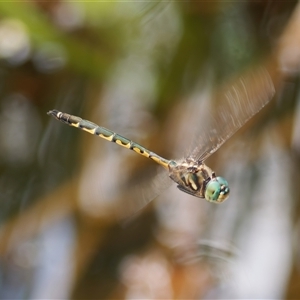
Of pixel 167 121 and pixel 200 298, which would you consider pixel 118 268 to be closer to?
pixel 200 298

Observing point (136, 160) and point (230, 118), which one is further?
point (136, 160)

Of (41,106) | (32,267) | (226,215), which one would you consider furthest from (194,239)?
(41,106)

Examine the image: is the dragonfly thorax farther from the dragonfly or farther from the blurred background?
the blurred background

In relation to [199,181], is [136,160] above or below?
above

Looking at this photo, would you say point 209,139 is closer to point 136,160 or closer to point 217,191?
point 217,191

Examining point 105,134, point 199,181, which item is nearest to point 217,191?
point 199,181

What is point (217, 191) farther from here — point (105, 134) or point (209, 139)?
point (105, 134)
